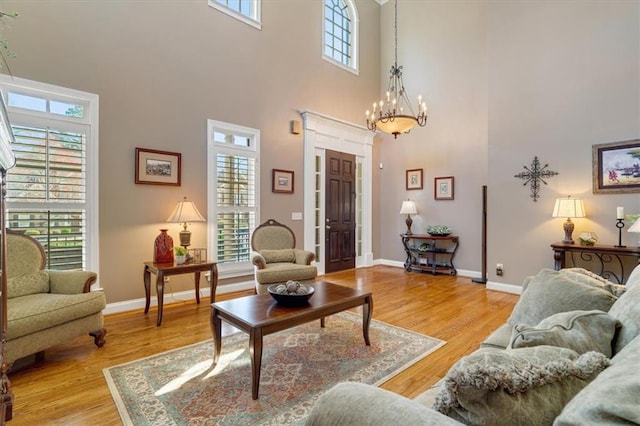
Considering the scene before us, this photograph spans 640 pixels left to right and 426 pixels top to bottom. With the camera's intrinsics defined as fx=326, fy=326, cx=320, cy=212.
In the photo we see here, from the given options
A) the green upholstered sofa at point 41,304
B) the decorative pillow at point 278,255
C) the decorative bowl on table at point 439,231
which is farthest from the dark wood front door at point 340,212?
the green upholstered sofa at point 41,304

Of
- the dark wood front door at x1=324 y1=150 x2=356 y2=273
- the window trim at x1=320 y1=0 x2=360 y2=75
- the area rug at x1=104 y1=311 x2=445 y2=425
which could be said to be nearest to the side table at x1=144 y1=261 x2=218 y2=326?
the area rug at x1=104 y1=311 x2=445 y2=425

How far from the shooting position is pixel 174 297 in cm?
420

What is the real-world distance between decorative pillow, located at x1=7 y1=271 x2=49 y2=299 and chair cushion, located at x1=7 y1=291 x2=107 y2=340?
0.07 meters

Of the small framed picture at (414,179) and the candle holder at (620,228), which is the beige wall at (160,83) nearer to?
the small framed picture at (414,179)

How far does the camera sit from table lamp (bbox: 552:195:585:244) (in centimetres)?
403

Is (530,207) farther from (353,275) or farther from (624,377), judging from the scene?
(624,377)

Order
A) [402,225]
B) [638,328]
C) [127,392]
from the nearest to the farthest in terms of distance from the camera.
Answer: [638,328]
[127,392]
[402,225]

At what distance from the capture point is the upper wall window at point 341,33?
6.15 m

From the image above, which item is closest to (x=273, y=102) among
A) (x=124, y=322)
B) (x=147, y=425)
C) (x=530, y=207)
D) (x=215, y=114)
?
(x=215, y=114)

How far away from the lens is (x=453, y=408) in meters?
0.83

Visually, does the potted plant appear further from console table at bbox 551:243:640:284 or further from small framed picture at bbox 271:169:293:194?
console table at bbox 551:243:640:284

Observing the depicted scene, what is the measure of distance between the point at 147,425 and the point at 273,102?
449 cm

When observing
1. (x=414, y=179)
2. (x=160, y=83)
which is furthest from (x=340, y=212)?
(x=160, y=83)

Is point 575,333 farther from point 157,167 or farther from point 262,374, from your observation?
point 157,167
